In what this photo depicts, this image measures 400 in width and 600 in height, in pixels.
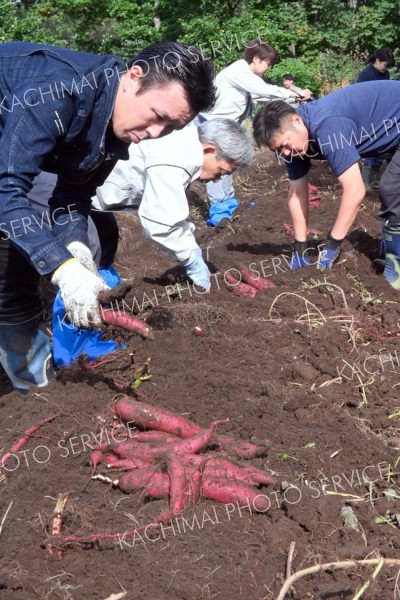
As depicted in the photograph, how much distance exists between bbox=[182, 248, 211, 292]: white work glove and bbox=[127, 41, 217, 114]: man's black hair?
1783mm

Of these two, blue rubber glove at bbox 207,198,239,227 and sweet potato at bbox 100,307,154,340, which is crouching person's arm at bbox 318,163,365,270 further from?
blue rubber glove at bbox 207,198,239,227

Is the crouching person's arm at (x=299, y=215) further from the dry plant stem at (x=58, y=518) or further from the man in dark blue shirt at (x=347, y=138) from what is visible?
the dry plant stem at (x=58, y=518)

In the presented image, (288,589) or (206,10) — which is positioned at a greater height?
(288,589)

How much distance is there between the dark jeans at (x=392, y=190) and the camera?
4934 millimetres

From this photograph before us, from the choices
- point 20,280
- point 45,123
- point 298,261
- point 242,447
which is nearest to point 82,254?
point 20,280

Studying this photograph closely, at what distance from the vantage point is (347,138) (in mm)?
4637

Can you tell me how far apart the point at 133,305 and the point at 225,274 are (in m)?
0.85

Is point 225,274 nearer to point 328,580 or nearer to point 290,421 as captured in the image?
point 290,421

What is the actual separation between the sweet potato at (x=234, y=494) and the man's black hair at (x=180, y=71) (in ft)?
4.88

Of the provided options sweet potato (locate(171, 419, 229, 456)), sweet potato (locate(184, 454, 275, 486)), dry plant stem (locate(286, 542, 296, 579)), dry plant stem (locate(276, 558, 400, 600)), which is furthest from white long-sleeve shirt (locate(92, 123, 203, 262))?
dry plant stem (locate(276, 558, 400, 600))

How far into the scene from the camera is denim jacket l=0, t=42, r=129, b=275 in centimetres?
253

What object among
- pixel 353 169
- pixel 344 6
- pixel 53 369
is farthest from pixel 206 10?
pixel 53 369

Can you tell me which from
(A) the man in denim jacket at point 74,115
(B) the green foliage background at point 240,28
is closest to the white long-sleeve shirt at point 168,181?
(A) the man in denim jacket at point 74,115

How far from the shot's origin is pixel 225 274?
4.96 metres
